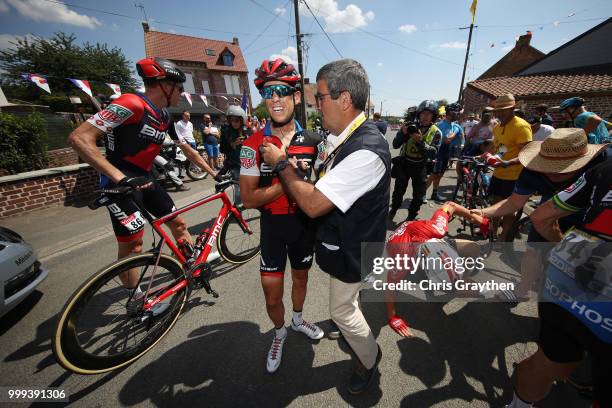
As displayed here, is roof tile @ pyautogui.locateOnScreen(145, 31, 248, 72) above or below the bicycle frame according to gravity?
above

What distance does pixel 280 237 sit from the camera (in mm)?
1930

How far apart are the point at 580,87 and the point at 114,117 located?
1720 cm

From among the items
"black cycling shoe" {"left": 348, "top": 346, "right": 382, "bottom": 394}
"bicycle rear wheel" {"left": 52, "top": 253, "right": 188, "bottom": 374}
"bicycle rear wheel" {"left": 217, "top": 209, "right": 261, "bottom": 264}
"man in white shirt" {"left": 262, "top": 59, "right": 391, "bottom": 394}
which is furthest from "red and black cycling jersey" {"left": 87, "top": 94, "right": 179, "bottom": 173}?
"black cycling shoe" {"left": 348, "top": 346, "right": 382, "bottom": 394}

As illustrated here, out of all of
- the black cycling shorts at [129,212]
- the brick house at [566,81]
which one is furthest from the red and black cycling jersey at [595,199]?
the brick house at [566,81]

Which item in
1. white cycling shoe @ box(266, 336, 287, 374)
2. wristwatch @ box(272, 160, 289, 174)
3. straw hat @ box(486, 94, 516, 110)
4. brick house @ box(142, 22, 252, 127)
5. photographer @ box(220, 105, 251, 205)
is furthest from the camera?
brick house @ box(142, 22, 252, 127)

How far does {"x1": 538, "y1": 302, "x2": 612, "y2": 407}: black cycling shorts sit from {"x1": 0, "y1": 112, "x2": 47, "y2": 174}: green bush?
9.76m

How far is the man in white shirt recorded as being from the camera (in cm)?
126

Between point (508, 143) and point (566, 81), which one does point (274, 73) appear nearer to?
point (508, 143)

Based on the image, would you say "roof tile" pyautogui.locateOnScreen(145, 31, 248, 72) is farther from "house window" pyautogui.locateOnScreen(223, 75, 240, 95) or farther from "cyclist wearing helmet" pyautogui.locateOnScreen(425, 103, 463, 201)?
"cyclist wearing helmet" pyautogui.locateOnScreen(425, 103, 463, 201)

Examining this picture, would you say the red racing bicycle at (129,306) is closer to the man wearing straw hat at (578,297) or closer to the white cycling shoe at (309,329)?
the white cycling shoe at (309,329)

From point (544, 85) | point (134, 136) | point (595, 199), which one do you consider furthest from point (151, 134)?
point (544, 85)

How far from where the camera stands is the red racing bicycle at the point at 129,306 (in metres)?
1.82

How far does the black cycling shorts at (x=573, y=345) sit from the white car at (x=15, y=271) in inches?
173

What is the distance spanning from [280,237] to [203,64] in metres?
38.2
